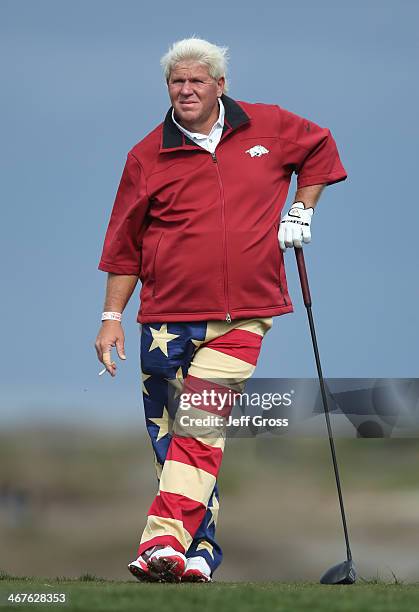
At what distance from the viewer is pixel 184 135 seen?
6.46 meters

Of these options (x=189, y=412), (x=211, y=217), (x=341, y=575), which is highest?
(x=211, y=217)

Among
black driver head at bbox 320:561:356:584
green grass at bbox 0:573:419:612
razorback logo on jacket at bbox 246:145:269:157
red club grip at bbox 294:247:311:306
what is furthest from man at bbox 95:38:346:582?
green grass at bbox 0:573:419:612

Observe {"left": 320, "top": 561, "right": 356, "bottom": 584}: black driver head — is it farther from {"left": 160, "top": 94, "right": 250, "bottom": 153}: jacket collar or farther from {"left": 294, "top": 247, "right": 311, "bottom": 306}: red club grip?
{"left": 160, "top": 94, "right": 250, "bottom": 153}: jacket collar

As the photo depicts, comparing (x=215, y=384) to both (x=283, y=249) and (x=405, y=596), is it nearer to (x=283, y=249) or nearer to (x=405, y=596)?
(x=283, y=249)

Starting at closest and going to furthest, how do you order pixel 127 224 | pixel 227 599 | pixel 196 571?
pixel 227 599 → pixel 196 571 → pixel 127 224

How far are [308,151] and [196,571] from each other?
201cm

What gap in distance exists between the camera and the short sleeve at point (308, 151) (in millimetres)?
6633

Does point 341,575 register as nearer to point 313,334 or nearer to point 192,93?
point 313,334

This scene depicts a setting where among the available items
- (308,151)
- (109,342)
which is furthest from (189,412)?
(308,151)

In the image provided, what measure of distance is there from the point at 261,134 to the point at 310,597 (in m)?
2.41

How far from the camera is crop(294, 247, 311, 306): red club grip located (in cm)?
663

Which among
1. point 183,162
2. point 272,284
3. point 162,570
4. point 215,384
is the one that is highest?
point 183,162

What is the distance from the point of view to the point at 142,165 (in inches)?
256

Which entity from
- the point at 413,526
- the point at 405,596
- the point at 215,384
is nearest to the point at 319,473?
the point at 413,526
